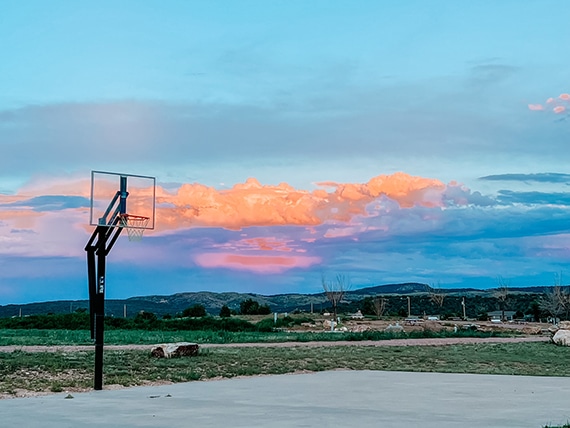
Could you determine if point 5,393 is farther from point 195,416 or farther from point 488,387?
point 488,387

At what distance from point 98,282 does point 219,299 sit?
105m

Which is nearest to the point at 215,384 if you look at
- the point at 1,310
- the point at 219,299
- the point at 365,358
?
the point at 365,358

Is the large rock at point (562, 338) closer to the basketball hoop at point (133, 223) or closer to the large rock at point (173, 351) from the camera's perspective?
the large rock at point (173, 351)

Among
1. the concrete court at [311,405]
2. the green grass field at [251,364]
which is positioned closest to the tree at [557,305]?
the green grass field at [251,364]

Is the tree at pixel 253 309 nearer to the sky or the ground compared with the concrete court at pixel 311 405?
nearer to the sky

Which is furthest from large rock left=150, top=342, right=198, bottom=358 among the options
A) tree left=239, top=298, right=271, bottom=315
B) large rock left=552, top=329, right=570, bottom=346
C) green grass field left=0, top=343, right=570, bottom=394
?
tree left=239, top=298, right=271, bottom=315

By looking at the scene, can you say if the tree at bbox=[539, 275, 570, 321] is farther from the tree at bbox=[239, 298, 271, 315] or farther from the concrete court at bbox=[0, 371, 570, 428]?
the concrete court at bbox=[0, 371, 570, 428]

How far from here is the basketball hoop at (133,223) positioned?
14109 millimetres

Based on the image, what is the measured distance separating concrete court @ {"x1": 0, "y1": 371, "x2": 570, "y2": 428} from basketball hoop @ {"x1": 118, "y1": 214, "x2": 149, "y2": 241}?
2.70 meters

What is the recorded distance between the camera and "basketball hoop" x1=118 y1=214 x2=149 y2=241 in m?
14.1

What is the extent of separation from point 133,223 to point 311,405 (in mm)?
5026

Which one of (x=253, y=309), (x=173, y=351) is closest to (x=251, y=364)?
(x=173, y=351)

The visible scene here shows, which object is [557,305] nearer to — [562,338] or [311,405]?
[562,338]

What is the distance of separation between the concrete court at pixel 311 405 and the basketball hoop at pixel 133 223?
2.70 metres
